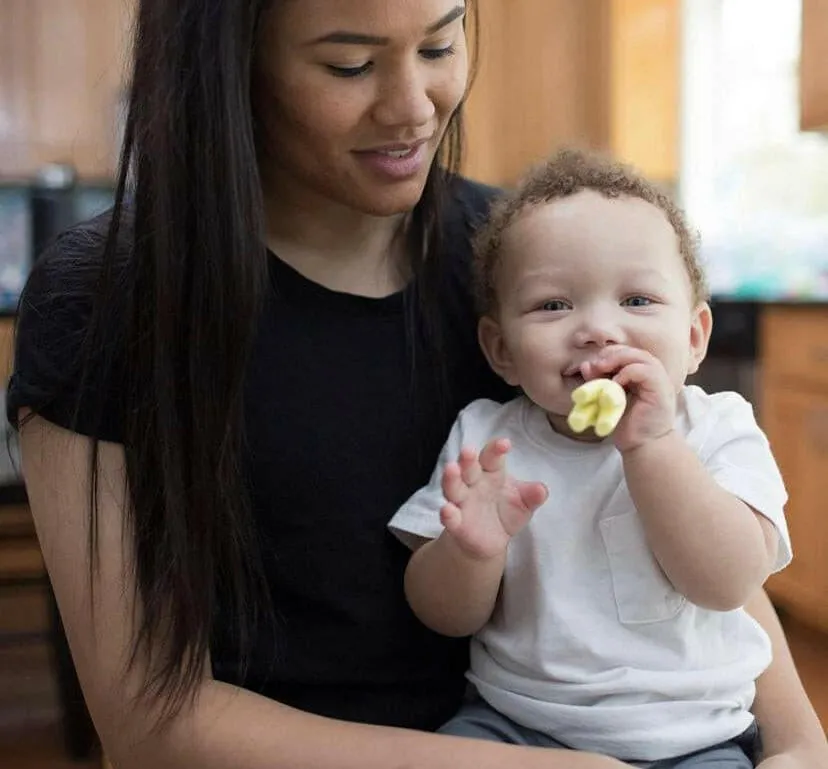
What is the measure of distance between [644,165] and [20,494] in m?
3.10

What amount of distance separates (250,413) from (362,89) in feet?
1.00

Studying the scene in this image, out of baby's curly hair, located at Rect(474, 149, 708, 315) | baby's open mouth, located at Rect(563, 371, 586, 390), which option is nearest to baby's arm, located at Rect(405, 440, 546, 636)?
baby's open mouth, located at Rect(563, 371, 586, 390)

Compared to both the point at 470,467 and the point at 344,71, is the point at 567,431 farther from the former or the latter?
the point at 344,71

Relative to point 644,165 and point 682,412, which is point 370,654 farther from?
point 644,165

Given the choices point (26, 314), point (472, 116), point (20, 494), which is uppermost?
point (472, 116)

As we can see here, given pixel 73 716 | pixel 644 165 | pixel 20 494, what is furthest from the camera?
pixel 644 165

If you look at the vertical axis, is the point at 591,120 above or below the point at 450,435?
above

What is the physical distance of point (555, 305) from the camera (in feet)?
3.34

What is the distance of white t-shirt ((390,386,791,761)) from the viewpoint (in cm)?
93

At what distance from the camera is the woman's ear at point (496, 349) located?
1.07 m

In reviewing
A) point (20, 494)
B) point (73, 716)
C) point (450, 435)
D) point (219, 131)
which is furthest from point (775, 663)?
point (20, 494)

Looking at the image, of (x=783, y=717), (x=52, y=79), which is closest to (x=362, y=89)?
(x=783, y=717)

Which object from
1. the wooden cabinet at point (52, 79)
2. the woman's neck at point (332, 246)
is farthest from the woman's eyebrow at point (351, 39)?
the wooden cabinet at point (52, 79)

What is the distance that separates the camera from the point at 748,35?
4.52m
